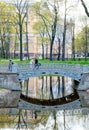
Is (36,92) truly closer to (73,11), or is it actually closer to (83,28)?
(73,11)

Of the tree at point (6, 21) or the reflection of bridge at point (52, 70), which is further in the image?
the tree at point (6, 21)

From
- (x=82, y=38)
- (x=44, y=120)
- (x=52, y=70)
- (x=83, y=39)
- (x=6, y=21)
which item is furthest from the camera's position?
(x=82, y=38)

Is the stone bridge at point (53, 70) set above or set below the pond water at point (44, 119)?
above

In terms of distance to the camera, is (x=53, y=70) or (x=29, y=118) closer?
(x=29, y=118)

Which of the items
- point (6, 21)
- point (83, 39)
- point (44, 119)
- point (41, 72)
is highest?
point (6, 21)

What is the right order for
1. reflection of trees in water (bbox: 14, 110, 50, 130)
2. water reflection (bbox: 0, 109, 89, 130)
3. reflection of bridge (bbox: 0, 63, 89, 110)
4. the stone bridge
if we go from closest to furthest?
water reflection (bbox: 0, 109, 89, 130), reflection of trees in water (bbox: 14, 110, 50, 130), reflection of bridge (bbox: 0, 63, 89, 110), the stone bridge

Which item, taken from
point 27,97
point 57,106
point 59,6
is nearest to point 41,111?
point 57,106

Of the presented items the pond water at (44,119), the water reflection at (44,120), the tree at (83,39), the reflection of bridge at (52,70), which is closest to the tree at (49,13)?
the tree at (83,39)

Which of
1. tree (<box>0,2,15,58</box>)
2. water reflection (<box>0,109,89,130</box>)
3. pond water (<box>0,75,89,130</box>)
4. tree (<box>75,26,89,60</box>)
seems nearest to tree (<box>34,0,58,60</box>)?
tree (<box>0,2,15,58</box>)

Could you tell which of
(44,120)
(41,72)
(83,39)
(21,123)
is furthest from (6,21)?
(21,123)

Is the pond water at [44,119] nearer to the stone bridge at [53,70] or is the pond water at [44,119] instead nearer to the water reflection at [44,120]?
the water reflection at [44,120]

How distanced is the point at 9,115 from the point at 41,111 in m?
3.19

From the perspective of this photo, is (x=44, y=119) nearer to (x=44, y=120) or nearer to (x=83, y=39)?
(x=44, y=120)

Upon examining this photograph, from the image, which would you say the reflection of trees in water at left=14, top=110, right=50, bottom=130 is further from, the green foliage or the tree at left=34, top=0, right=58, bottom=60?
the green foliage
